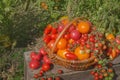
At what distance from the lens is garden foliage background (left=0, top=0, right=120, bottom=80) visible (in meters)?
4.02

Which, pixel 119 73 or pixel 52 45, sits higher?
pixel 52 45

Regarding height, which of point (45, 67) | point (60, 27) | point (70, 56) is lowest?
point (45, 67)

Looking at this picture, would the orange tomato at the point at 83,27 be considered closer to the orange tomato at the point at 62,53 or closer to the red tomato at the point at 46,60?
the orange tomato at the point at 62,53

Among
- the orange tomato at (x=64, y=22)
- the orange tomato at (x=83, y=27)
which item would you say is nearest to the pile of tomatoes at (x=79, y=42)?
the orange tomato at (x=83, y=27)

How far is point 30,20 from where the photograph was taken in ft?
15.8

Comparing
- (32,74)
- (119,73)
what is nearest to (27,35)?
(32,74)

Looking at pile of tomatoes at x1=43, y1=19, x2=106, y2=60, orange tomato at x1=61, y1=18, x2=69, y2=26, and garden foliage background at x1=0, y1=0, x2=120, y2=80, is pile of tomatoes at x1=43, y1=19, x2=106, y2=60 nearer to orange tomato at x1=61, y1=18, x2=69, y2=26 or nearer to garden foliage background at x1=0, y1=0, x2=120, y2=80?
orange tomato at x1=61, y1=18, x2=69, y2=26

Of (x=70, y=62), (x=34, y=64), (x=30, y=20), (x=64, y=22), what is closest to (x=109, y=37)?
(x=64, y=22)

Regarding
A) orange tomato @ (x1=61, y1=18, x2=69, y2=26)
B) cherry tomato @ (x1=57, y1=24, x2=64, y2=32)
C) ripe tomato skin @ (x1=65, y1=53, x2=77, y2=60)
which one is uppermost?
orange tomato @ (x1=61, y1=18, x2=69, y2=26)

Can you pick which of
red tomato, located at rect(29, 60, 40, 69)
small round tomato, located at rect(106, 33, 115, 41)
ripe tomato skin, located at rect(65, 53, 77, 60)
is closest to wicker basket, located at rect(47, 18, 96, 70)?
ripe tomato skin, located at rect(65, 53, 77, 60)

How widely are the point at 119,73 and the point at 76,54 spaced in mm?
622

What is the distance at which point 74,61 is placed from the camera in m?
3.17

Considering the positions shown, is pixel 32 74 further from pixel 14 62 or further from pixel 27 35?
pixel 27 35

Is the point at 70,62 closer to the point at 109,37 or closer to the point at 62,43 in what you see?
the point at 62,43
